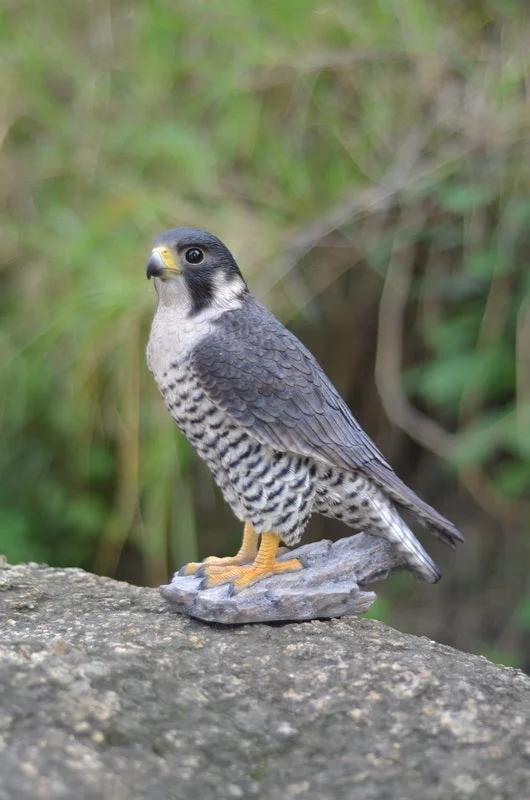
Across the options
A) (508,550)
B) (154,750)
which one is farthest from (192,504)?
(154,750)

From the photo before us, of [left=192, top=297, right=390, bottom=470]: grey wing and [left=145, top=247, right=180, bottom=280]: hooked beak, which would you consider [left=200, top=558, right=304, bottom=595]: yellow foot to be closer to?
[left=192, top=297, right=390, bottom=470]: grey wing

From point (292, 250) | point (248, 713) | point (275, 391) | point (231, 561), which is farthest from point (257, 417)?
point (292, 250)

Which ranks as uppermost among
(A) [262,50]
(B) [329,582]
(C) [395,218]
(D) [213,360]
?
(A) [262,50]

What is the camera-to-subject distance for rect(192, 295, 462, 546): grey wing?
2.60 meters

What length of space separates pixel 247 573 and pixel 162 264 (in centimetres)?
84

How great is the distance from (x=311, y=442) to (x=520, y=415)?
1365mm

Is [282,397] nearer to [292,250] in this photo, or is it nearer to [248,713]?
[248,713]

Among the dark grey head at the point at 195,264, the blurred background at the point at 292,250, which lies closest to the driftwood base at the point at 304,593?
the dark grey head at the point at 195,264

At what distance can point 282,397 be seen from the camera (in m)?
2.64

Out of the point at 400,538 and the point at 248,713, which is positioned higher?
the point at 400,538

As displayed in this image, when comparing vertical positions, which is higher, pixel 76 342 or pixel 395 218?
pixel 395 218

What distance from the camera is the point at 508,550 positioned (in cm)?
→ 427

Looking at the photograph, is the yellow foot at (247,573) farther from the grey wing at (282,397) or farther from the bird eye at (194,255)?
the bird eye at (194,255)

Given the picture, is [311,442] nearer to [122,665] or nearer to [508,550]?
[122,665]
